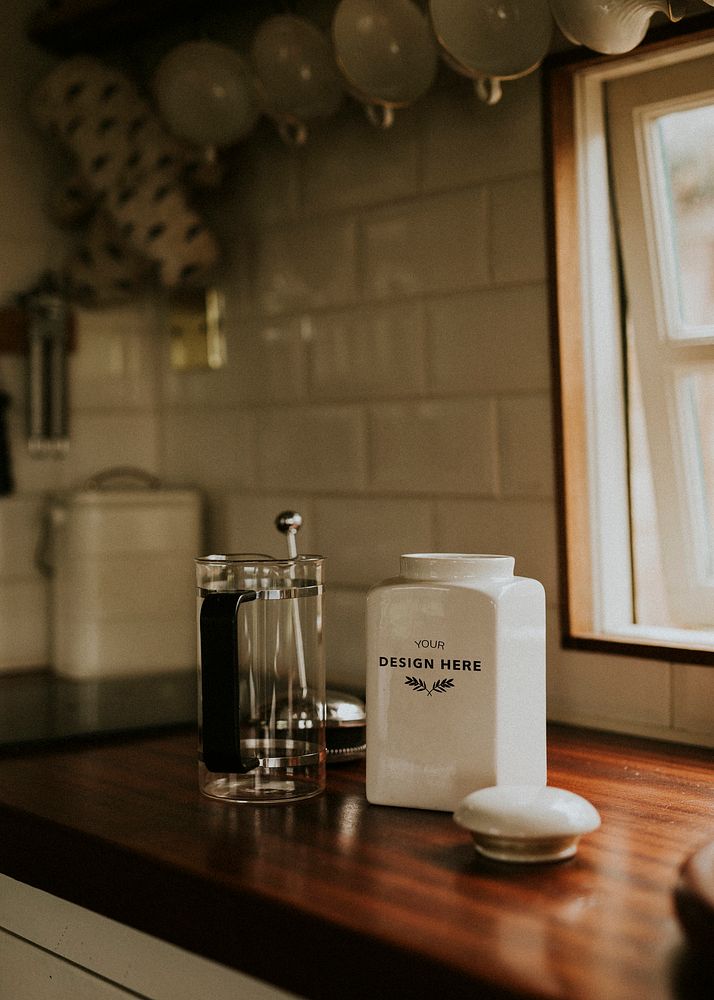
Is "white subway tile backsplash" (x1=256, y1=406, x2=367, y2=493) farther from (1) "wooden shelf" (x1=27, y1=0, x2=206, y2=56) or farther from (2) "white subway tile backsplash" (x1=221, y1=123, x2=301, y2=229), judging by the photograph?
(1) "wooden shelf" (x1=27, y1=0, x2=206, y2=56)

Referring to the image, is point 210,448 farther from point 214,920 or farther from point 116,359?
point 214,920

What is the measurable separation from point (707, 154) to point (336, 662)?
0.85 meters

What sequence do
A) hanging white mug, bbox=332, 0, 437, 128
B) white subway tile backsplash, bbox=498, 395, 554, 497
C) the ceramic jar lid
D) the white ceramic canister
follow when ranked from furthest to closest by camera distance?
1. white subway tile backsplash, bbox=498, 395, 554, 497
2. hanging white mug, bbox=332, 0, 437, 128
3. the white ceramic canister
4. the ceramic jar lid

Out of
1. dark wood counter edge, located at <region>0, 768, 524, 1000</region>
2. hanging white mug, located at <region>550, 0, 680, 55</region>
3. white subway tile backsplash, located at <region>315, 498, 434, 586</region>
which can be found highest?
hanging white mug, located at <region>550, 0, 680, 55</region>

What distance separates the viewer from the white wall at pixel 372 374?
4.79 feet

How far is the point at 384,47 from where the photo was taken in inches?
53.1

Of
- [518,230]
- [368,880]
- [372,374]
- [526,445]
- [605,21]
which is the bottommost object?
[368,880]

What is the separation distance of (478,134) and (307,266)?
0.36 m

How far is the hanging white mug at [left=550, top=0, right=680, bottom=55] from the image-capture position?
3.75 ft

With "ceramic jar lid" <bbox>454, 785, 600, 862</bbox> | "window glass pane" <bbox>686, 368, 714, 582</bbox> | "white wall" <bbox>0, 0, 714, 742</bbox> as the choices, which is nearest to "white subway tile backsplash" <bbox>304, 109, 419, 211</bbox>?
"white wall" <bbox>0, 0, 714, 742</bbox>

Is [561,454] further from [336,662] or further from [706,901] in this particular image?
[706,901]

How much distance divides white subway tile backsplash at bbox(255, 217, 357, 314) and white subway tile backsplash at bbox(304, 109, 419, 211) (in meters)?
0.04

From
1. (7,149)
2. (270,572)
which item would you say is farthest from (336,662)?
(7,149)

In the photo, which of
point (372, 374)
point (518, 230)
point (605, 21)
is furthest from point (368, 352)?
point (605, 21)
